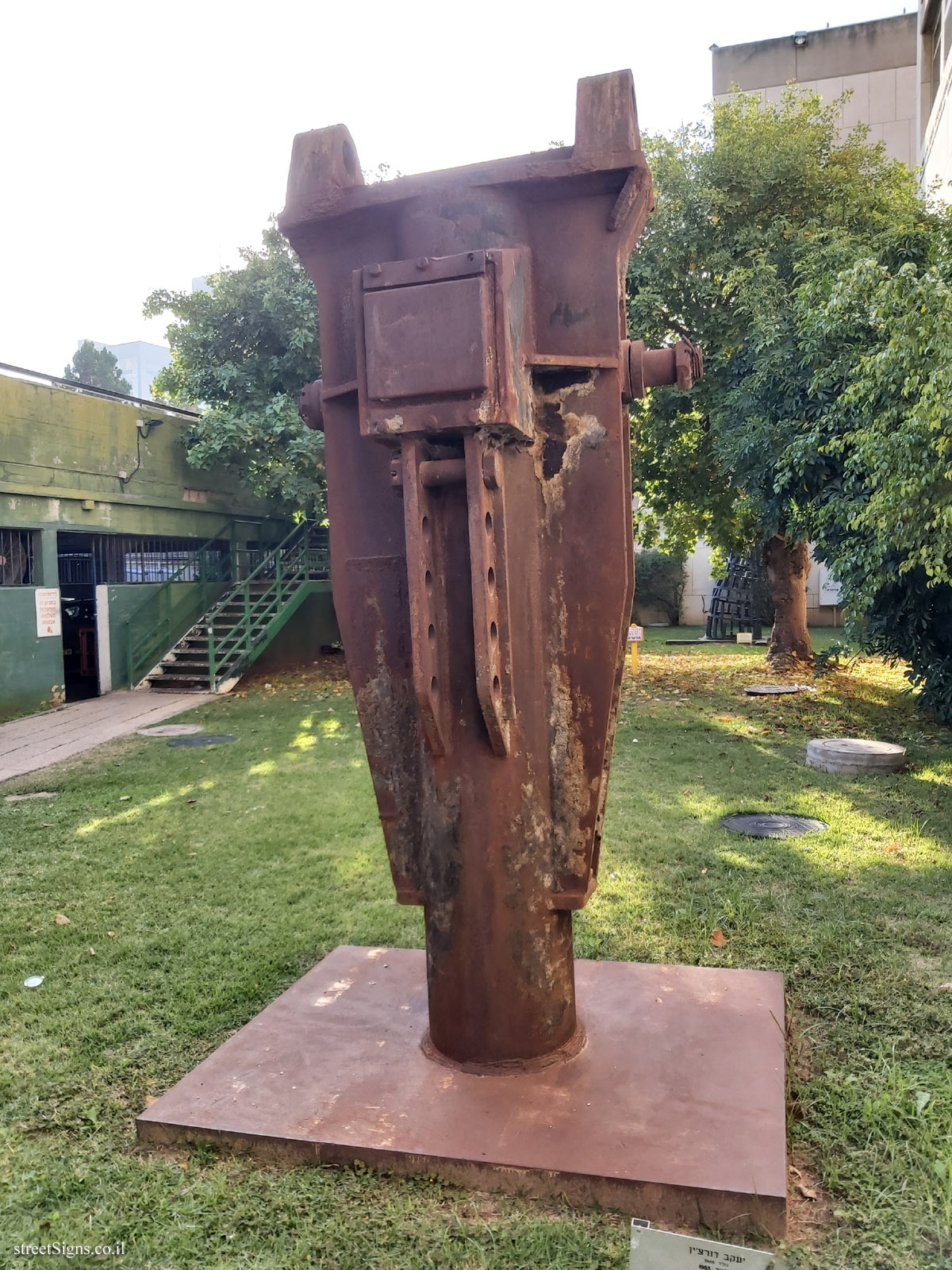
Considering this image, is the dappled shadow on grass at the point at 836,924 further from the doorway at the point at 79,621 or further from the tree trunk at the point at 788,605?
the doorway at the point at 79,621

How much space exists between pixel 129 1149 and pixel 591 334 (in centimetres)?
294

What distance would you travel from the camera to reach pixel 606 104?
273 cm

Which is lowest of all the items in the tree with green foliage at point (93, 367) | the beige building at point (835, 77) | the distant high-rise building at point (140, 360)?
the tree with green foliage at point (93, 367)

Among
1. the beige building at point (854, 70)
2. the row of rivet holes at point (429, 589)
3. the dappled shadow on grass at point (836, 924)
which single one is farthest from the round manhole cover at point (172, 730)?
the beige building at point (854, 70)

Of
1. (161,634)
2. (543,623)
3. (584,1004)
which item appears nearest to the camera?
(543,623)

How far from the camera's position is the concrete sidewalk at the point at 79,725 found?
31.9 feet

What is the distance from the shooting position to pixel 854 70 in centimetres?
2550

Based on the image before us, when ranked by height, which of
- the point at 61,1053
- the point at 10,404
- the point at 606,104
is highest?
the point at 10,404

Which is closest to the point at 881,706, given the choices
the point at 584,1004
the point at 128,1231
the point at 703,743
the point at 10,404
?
the point at 703,743

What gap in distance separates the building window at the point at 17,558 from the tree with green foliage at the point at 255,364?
10.1 ft

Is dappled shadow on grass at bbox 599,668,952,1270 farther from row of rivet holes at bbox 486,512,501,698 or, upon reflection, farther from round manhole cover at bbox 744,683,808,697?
round manhole cover at bbox 744,683,808,697

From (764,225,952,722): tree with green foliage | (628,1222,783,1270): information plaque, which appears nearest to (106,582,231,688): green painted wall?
(764,225,952,722): tree with green foliage

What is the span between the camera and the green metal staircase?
47.6ft

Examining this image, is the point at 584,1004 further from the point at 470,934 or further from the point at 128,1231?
the point at 128,1231
